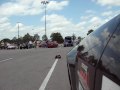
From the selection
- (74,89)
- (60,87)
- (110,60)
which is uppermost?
(110,60)

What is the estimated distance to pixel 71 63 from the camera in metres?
4.93

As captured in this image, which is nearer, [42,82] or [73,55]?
[73,55]

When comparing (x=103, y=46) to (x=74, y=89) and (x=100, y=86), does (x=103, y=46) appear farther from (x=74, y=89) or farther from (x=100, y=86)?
(x=74, y=89)

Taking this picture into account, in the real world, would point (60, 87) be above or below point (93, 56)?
below

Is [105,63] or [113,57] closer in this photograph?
[113,57]

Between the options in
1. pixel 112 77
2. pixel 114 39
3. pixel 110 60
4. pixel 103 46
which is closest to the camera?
pixel 112 77

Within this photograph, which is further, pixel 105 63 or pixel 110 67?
pixel 105 63

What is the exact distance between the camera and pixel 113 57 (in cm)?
272

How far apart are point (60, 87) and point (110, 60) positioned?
22.0 feet

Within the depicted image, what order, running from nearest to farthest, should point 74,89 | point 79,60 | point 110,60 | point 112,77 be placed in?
point 112,77 < point 110,60 < point 79,60 < point 74,89

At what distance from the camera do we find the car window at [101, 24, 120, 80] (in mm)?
2588

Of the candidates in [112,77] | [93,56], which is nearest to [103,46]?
[93,56]

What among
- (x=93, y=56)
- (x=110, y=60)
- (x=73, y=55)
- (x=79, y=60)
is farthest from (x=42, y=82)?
(x=110, y=60)

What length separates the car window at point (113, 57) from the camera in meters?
2.59
